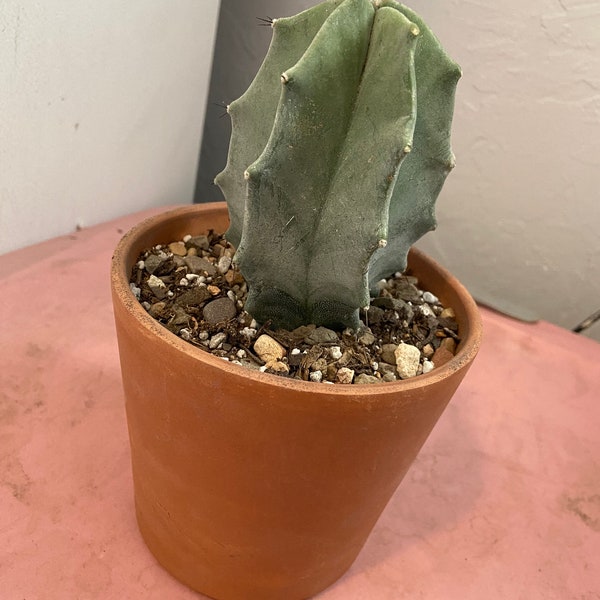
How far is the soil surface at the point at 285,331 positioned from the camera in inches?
25.3

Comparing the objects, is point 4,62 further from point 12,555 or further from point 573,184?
point 573,184

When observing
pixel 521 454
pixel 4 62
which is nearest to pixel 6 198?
pixel 4 62

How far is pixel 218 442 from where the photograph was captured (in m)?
0.59

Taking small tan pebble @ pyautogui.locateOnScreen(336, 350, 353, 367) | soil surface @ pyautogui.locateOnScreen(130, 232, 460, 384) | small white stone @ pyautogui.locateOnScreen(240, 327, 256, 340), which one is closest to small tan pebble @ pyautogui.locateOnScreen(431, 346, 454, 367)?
soil surface @ pyautogui.locateOnScreen(130, 232, 460, 384)

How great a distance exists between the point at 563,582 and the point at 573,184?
3.08 ft

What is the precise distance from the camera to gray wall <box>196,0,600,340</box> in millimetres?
1331

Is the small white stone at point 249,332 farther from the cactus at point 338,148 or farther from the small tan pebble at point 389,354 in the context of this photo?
the small tan pebble at point 389,354

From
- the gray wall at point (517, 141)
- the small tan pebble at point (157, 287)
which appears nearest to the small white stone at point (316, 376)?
the small tan pebble at point (157, 287)

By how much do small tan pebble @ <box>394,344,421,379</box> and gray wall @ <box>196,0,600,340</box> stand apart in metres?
0.88

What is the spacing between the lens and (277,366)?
2.08 ft

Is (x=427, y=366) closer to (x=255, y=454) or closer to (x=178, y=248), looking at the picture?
(x=255, y=454)

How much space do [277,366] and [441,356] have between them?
0.67 feet

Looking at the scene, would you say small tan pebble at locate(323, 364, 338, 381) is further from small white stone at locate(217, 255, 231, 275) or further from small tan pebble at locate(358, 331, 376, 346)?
small white stone at locate(217, 255, 231, 275)

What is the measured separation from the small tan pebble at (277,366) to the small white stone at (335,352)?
5cm
